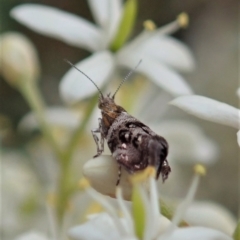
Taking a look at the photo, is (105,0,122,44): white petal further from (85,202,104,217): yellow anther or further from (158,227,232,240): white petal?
(158,227,232,240): white petal

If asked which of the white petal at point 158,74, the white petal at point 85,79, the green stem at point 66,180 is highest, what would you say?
the white petal at point 158,74

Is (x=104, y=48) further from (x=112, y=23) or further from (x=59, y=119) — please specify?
(x=59, y=119)

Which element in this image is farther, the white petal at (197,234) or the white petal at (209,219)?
the white petal at (209,219)

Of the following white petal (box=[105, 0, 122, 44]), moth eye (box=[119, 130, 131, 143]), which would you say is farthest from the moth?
white petal (box=[105, 0, 122, 44])

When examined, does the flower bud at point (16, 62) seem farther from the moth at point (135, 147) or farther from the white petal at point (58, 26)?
the moth at point (135, 147)

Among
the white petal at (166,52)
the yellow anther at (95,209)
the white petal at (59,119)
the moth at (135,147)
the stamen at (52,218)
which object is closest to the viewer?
the moth at (135,147)

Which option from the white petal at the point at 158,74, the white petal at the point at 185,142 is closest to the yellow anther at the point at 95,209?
the white petal at the point at 158,74
